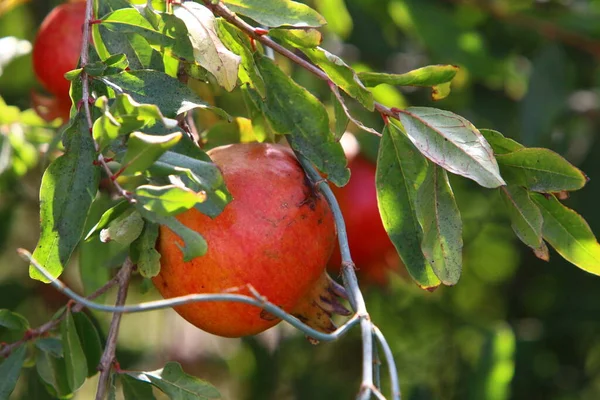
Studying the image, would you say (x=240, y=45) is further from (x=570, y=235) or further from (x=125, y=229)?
(x=570, y=235)

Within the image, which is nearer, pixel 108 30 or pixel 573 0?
pixel 108 30

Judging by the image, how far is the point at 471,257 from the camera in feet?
8.71

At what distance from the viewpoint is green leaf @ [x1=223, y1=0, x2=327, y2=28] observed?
1.09 m

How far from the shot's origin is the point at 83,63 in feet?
3.52

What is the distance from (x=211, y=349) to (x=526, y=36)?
1.39m

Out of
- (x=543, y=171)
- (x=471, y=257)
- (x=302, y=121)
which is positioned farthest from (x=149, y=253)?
(x=471, y=257)

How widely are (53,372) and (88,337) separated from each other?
73 millimetres

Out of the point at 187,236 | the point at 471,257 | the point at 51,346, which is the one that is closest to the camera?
the point at 187,236

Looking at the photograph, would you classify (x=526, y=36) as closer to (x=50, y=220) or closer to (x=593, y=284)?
(x=593, y=284)

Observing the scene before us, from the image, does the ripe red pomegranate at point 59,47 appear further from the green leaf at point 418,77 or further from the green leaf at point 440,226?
the green leaf at point 440,226

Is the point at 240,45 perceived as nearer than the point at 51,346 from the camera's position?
Yes

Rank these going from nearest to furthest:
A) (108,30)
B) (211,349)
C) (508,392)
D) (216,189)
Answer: (216,189)
(108,30)
(508,392)
(211,349)

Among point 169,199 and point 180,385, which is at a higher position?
point 169,199

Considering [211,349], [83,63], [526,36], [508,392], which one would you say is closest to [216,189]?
[83,63]
